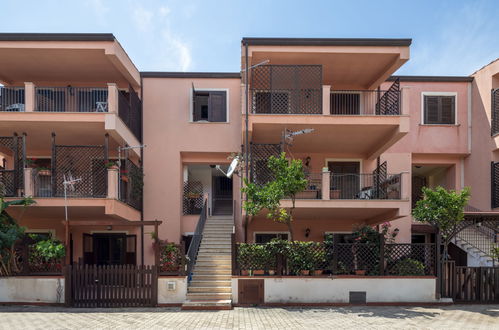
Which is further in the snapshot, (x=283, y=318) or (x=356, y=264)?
(x=356, y=264)

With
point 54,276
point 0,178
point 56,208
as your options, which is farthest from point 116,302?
point 0,178

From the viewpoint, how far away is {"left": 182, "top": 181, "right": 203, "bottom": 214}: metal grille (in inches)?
648

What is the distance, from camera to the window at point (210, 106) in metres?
15.9

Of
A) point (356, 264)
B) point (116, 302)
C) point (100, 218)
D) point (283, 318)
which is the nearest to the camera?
point (283, 318)

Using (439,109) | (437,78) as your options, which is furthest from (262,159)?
(437,78)

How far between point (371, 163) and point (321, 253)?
569 centimetres

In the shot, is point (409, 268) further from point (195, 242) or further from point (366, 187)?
point (195, 242)

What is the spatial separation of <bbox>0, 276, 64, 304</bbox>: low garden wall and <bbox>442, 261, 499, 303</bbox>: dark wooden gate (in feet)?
38.0

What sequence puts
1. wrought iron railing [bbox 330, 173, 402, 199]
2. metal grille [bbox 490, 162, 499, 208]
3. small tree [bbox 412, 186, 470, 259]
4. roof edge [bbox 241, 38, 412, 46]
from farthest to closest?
metal grille [bbox 490, 162, 499, 208] < wrought iron railing [bbox 330, 173, 402, 199] < roof edge [bbox 241, 38, 412, 46] < small tree [bbox 412, 186, 470, 259]

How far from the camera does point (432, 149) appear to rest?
53.9 feet

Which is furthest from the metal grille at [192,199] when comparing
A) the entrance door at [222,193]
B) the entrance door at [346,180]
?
the entrance door at [346,180]

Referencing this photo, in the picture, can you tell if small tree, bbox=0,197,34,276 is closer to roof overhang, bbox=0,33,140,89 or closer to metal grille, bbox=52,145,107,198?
metal grille, bbox=52,145,107,198

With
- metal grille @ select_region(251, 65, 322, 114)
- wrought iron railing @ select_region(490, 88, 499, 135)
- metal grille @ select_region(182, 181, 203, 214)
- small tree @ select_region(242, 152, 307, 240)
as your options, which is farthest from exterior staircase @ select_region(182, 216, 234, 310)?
wrought iron railing @ select_region(490, 88, 499, 135)

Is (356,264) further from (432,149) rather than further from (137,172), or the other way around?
(137,172)
